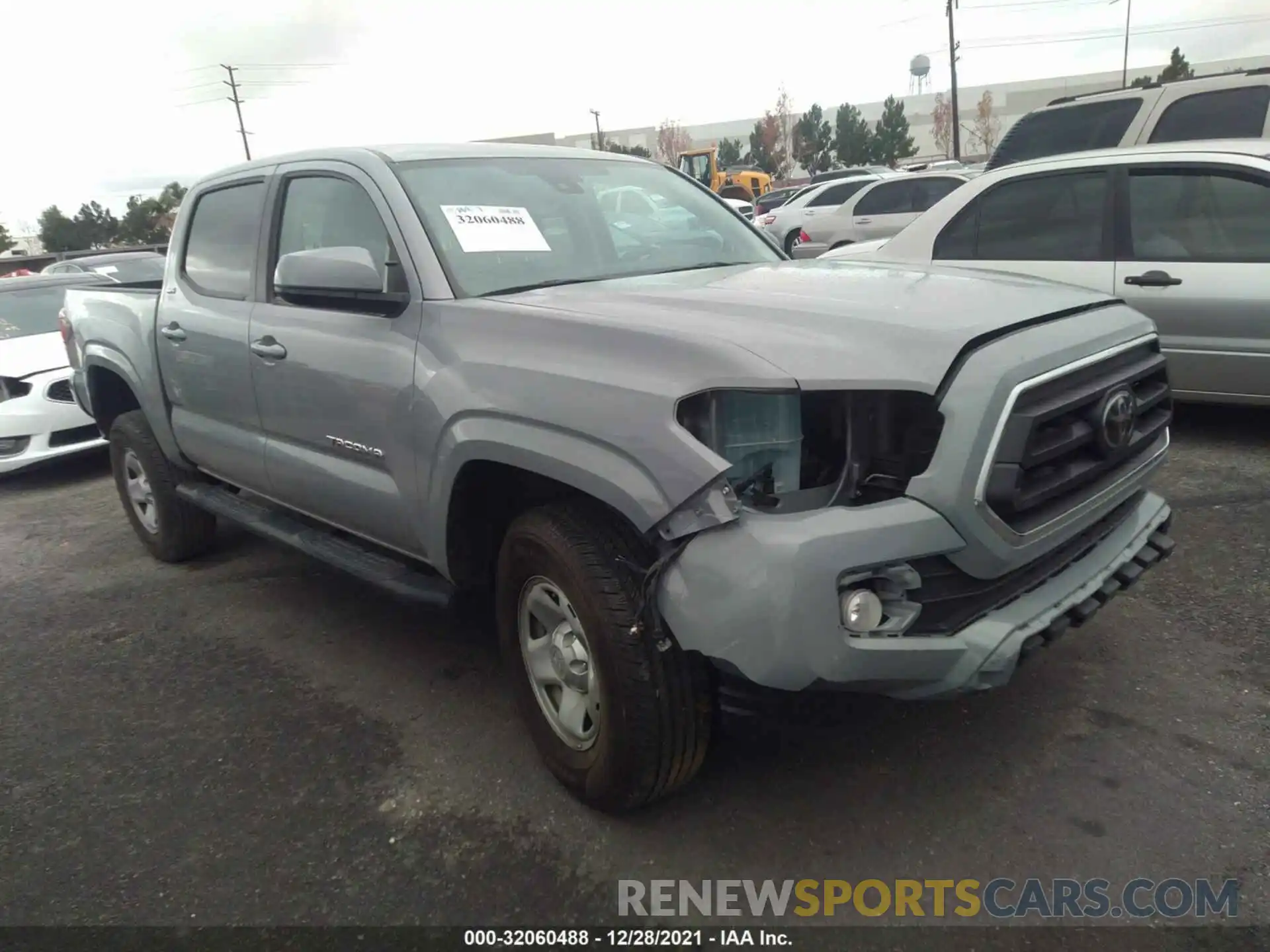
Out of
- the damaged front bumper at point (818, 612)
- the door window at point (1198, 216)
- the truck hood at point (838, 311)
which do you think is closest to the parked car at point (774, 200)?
the door window at point (1198, 216)

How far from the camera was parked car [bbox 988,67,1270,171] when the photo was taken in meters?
7.11

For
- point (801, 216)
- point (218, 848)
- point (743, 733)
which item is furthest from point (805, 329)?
point (801, 216)

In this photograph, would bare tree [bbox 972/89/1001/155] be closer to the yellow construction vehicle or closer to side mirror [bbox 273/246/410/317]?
the yellow construction vehicle

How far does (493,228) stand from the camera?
10.5 ft

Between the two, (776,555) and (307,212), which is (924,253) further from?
(776,555)

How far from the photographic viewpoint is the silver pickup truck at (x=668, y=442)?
2.16 m

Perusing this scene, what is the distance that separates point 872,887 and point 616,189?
8.59 feet

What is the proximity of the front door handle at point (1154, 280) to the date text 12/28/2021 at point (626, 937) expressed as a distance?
4545mm

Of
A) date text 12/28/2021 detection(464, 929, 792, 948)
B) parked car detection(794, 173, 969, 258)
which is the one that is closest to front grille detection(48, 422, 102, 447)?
date text 12/28/2021 detection(464, 929, 792, 948)

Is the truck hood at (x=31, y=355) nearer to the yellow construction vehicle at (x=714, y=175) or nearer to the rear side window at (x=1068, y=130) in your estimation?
the rear side window at (x=1068, y=130)

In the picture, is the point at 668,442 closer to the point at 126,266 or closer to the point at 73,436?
the point at 73,436

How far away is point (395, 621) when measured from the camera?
4184mm

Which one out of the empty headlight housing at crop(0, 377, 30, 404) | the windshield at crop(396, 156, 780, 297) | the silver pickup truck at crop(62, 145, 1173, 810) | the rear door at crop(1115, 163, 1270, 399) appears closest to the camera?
the silver pickup truck at crop(62, 145, 1173, 810)

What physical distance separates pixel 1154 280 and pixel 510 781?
4.56m
